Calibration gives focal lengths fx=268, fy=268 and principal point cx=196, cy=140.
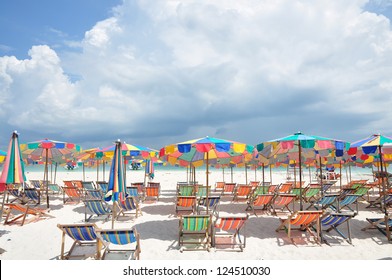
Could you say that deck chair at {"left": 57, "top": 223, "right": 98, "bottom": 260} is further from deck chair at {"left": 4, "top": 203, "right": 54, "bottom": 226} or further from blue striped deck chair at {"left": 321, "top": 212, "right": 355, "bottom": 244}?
blue striped deck chair at {"left": 321, "top": 212, "right": 355, "bottom": 244}

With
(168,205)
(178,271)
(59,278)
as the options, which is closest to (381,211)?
(168,205)

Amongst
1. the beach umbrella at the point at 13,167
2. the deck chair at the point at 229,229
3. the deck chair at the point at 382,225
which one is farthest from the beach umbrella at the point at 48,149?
the deck chair at the point at 382,225

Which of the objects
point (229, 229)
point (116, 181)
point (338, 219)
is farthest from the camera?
point (338, 219)

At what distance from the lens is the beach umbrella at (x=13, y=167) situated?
5.27 metres

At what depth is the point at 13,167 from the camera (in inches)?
213

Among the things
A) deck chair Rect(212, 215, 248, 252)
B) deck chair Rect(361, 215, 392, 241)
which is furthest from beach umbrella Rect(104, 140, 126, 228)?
deck chair Rect(361, 215, 392, 241)

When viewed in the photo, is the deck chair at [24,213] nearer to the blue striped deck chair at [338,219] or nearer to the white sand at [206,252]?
the white sand at [206,252]

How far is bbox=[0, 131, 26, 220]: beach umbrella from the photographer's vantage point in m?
5.27

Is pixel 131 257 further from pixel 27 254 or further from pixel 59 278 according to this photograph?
pixel 27 254

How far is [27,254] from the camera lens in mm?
4703

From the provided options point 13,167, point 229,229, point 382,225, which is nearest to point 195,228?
point 229,229

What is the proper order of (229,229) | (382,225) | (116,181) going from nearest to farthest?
(116,181), (229,229), (382,225)

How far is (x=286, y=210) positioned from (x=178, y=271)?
594 centimetres

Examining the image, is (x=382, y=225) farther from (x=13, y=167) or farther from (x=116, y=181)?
(x=13, y=167)
